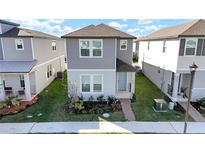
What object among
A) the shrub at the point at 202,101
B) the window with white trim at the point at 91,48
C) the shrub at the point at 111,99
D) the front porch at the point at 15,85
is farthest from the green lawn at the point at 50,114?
the shrub at the point at 202,101

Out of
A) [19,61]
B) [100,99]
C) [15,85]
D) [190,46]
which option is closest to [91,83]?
[100,99]

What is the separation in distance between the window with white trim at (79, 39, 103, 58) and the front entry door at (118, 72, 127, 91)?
2.97 m

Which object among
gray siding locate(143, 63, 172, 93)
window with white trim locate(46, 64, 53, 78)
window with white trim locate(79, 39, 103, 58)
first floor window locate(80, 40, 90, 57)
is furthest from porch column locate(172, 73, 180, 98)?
window with white trim locate(46, 64, 53, 78)

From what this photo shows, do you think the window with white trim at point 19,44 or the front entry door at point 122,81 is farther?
the front entry door at point 122,81

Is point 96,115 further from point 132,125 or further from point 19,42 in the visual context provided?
point 19,42

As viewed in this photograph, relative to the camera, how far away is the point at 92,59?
1286 centimetres

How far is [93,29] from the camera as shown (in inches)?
527

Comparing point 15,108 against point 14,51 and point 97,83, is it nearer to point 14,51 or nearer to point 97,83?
point 14,51

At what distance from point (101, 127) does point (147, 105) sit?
502cm

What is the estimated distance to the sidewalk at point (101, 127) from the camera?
931 cm

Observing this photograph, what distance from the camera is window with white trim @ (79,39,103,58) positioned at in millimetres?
12531

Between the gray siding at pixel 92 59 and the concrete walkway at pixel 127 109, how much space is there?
315cm

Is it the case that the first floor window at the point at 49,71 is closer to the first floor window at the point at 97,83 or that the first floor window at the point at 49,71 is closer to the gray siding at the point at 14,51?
the gray siding at the point at 14,51
